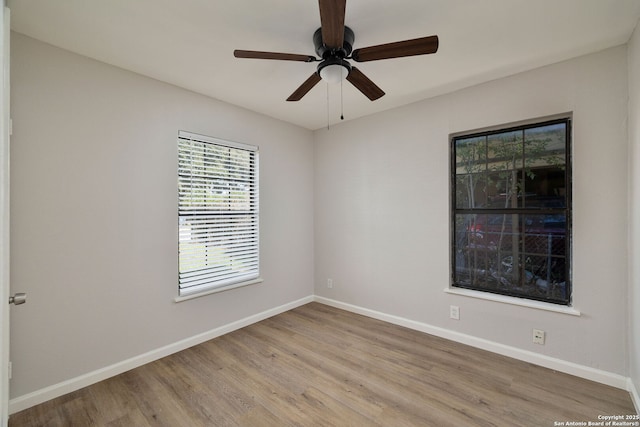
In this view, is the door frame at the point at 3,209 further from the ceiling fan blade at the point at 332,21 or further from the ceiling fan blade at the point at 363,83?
the ceiling fan blade at the point at 363,83

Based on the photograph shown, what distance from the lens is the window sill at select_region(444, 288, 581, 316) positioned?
234cm

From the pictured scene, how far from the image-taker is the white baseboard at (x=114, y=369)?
1.97 meters

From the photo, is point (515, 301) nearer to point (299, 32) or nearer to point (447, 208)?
point (447, 208)

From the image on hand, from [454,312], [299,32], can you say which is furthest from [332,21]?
[454,312]

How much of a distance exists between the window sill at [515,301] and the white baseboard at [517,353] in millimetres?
404

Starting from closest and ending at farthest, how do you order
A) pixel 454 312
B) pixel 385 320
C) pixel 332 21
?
1. pixel 332 21
2. pixel 454 312
3. pixel 385 320

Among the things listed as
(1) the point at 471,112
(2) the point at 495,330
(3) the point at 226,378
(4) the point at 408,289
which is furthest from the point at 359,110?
(3) the point at 226,378

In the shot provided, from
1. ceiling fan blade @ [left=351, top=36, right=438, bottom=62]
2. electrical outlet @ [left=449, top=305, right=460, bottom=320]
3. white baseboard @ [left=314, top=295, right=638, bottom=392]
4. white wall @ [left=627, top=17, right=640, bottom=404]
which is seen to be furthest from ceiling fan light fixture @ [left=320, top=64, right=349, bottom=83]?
white baseboard @ [left=314, top=295, right=638, bottom=392]

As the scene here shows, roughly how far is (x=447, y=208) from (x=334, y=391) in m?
2.01

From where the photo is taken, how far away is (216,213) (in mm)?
3043

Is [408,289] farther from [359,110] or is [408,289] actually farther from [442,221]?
[359,110]

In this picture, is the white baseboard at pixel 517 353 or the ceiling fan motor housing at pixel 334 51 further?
the white baseboard at pixel 517 353

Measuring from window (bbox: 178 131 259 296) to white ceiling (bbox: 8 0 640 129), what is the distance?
0.73m

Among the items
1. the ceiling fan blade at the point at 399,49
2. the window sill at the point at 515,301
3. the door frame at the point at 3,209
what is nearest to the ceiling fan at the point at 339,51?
the ceiling fan blade at the point at 399,49
